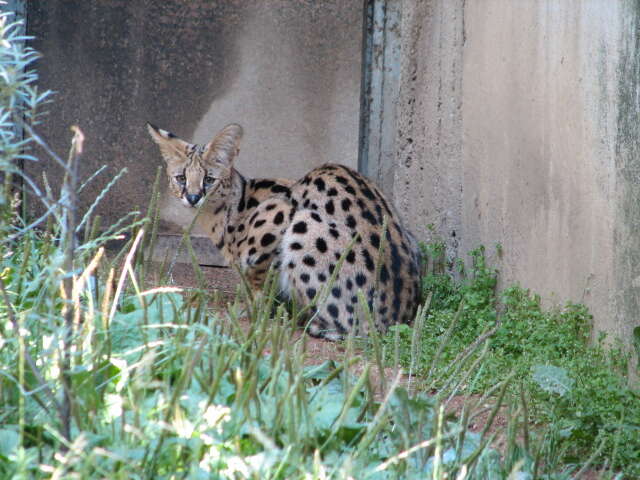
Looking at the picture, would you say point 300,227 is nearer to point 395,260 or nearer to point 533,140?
point 395,260

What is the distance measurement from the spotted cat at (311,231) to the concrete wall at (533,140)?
0.67 meters

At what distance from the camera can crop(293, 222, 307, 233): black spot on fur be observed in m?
5.94

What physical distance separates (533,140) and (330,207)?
1.31m

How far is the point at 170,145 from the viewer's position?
687 centimetres

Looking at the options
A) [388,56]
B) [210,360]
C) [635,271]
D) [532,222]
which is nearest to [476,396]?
[635,271]

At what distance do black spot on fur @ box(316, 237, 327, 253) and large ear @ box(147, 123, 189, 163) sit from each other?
155cm

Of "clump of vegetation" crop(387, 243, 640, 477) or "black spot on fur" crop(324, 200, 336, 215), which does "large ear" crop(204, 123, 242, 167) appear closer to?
"black spot on fur" crop(324, 200, 336, 215)

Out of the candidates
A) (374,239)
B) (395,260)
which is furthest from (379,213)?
(395,260)

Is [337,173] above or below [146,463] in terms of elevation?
above

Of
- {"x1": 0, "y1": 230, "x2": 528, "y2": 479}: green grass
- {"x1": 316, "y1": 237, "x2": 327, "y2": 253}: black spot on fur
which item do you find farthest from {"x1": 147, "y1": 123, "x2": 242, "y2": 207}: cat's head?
{"x1": 0, "y1": 230, "x2": 528, "y2": 479}: green grass

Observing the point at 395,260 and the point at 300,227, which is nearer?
the point at 395,260

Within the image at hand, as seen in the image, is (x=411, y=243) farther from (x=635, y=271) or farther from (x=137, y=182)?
(x=137, y=182)

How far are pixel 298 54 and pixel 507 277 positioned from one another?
10.4 feet

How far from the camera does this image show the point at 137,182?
818cm
